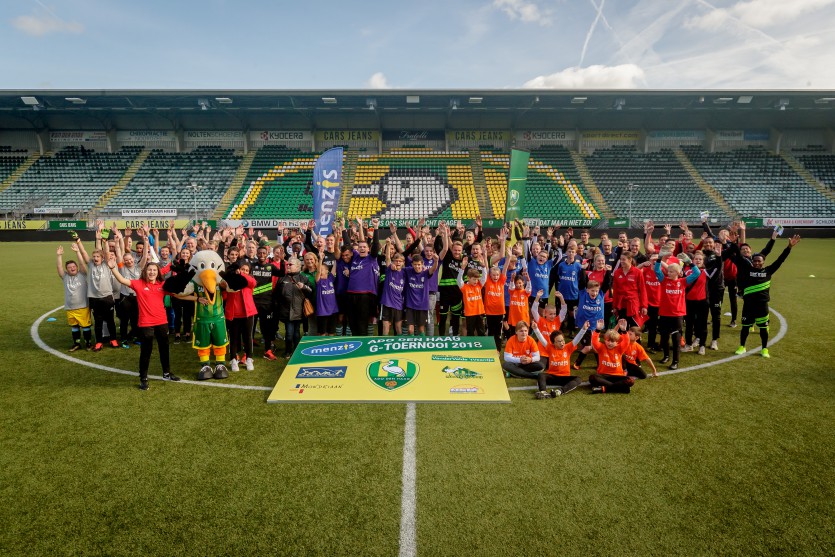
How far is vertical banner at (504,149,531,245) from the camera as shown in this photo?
11.7 m

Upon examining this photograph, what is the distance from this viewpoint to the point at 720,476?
15.0 feet

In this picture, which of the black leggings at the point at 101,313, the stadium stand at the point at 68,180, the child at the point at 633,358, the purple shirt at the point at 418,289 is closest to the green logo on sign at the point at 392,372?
the purple shirt at the point at 418,289

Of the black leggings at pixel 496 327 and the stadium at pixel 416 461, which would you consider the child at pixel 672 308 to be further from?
the black leggings at pixel 496 327

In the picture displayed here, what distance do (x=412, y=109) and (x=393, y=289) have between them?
32964 mm

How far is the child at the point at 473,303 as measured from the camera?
8.02 metres

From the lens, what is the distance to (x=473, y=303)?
317 inches

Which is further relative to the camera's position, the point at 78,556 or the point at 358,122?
the point at 358,122

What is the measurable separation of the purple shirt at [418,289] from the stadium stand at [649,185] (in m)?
32.7

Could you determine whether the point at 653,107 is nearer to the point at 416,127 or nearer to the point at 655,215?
the point at 655,215

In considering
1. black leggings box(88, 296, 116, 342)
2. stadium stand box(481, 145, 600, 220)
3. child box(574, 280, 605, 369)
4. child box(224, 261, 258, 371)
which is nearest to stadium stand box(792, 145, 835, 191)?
stadium stand box(481, 145, 600, 220)

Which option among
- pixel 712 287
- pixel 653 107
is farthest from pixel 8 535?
pixel 653 107

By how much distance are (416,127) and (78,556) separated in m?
41.8

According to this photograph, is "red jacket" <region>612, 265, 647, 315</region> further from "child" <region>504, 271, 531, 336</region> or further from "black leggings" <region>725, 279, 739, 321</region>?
"black leggings" <region>725, 279, 739, 321</region>

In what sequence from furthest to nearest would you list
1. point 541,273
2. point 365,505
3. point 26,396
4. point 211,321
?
point 541,273 → point 211,321 → point 26,396 → point 365,505
